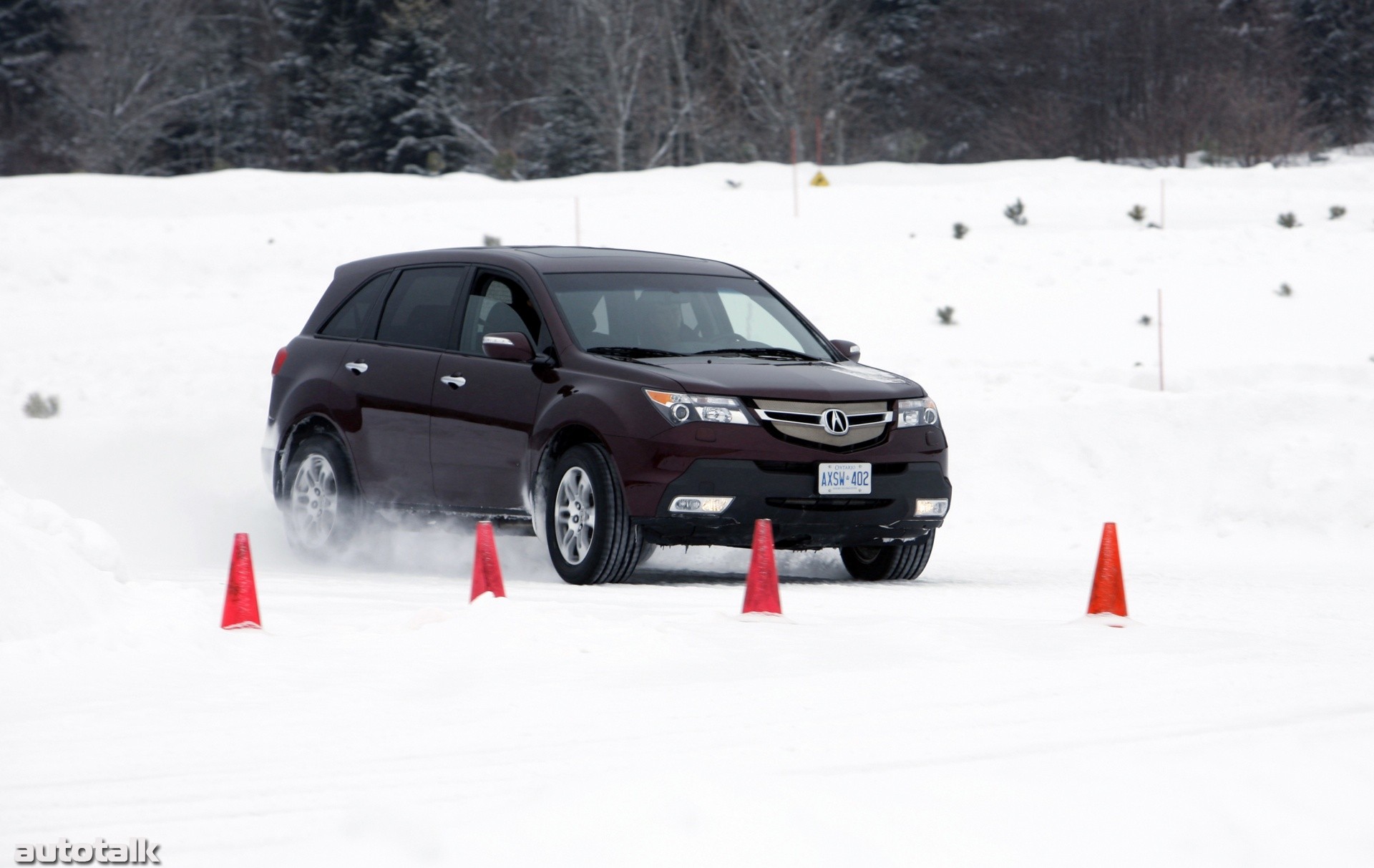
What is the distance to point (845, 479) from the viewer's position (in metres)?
8.84

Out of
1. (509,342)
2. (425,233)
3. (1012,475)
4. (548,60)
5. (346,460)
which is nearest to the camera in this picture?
(509,342)

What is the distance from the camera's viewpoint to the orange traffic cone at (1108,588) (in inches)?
296

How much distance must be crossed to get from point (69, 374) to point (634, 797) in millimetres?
16413

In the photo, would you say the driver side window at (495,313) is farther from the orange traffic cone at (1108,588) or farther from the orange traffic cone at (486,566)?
the orange traffic cone at (1108,588)

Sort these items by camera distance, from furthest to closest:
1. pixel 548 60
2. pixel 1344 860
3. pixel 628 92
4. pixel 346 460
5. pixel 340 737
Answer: pixel 548 60 < pixel 628 92 < pixel 346 460 < pixel 340 737 < pixel 1344 860

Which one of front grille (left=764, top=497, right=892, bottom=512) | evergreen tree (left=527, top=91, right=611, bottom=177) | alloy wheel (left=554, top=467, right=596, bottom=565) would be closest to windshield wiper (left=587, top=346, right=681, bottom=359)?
alloy wheel (left=554, top=467, right=596, bottom=565)

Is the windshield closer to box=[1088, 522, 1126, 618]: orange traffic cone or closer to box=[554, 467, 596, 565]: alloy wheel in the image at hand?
box=[554, 467, 596, 565]: alloy wheel

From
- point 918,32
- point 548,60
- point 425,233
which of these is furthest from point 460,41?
point 425,233

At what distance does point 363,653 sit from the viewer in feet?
20.7

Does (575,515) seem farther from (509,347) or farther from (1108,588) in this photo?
(1108,588)

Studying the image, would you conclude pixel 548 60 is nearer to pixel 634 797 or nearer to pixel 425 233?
pixel 425 233

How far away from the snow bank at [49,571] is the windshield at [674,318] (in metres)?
3.01

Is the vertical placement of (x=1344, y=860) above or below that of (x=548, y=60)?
below

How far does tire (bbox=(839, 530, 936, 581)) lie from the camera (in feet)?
31.7
